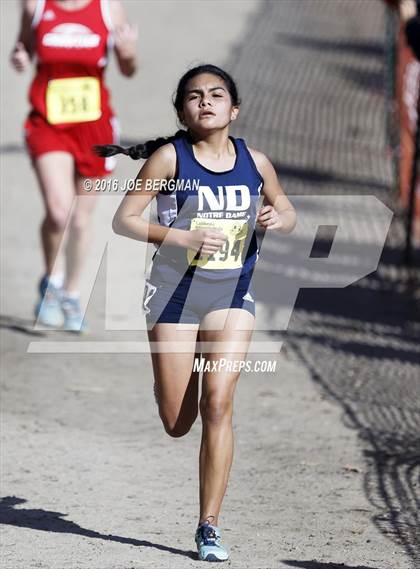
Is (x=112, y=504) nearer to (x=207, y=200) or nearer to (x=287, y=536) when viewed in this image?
(x=287, y=536)

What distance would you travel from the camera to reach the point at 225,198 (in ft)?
16.8

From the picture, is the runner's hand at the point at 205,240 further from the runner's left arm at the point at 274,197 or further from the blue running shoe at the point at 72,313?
the blue running shoe at the point at 72,313

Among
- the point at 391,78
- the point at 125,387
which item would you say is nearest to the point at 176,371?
the point at 125,387

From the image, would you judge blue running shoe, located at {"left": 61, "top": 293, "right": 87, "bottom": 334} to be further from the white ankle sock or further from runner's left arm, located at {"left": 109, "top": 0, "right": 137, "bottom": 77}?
runner's left arm, located at {"left": 109, "top": 0, "right": 137, "bottom": 77}

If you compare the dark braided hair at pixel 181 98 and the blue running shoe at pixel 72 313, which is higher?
the dark braided hair at pixel 181 98

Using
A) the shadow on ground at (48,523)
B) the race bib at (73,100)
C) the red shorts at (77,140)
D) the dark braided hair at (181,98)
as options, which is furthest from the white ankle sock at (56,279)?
the dark braided hair at (181,98)

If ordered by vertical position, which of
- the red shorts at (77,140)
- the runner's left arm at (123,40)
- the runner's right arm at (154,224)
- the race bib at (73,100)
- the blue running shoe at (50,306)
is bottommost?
the blue running shoe at (50,306)

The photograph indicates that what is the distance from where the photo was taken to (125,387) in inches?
321

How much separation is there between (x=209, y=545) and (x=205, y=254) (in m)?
1.07

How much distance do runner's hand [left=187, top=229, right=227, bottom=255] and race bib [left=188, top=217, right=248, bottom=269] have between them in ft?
0.32

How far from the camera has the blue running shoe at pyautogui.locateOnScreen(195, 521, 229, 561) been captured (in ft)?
16.8

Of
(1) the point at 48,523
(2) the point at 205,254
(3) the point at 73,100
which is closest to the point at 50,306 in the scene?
(3) the point at 73,100

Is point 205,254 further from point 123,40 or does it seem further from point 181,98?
point 123,40

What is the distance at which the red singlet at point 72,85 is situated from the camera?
28.1 ft
